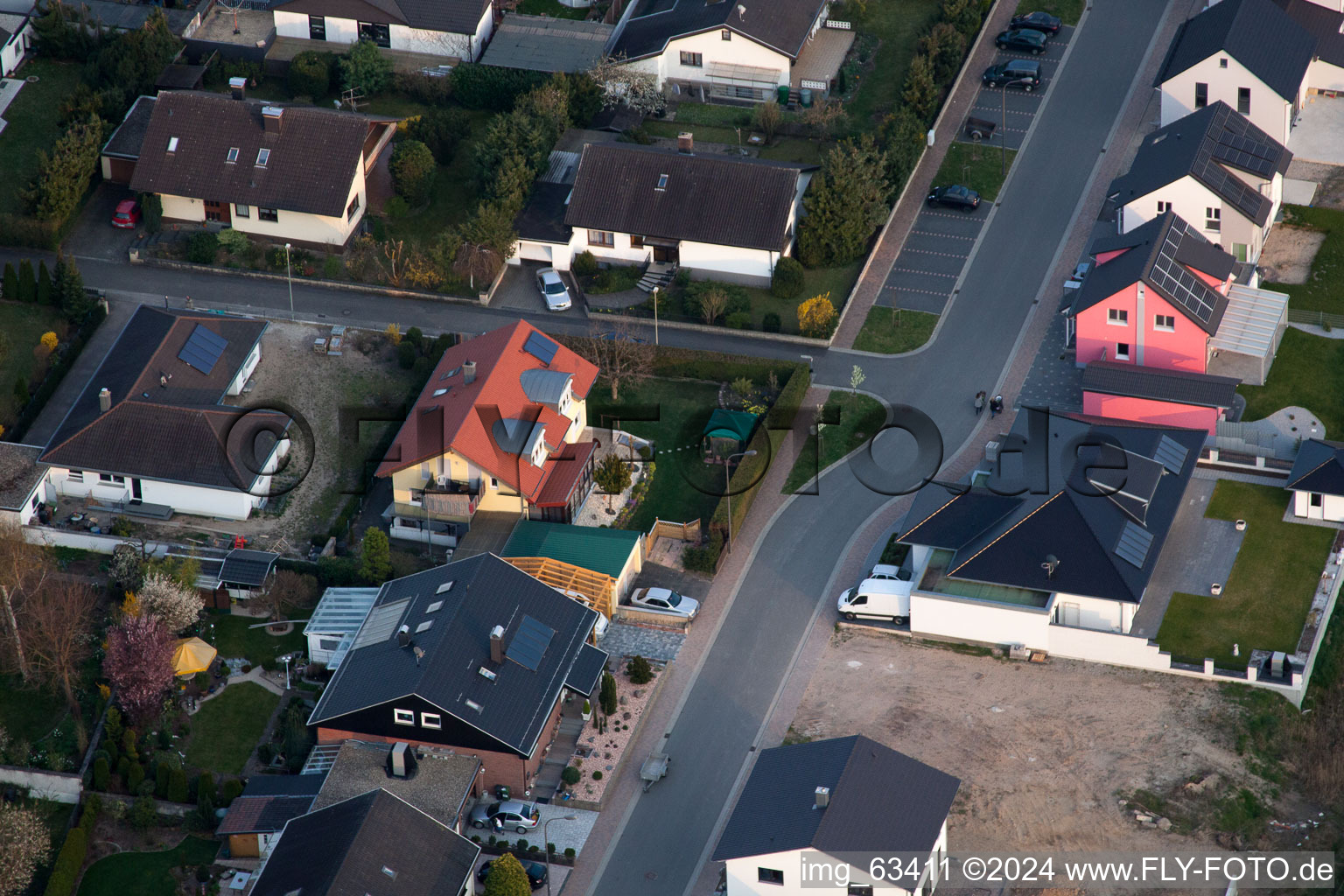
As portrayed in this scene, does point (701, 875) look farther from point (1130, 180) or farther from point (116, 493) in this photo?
point (1130, 180)

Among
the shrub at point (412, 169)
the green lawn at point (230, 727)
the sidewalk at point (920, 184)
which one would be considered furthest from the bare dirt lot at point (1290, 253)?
the green lawn at point (230, 727)

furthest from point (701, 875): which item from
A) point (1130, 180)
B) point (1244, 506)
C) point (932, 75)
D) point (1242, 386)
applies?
point (932, 75)

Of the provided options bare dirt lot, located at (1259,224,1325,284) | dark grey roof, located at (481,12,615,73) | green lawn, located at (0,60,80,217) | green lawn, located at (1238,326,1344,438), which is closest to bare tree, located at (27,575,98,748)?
green lawn, located at (0,60,80,217)

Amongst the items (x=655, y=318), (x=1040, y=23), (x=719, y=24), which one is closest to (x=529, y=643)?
(x=655, y=318)

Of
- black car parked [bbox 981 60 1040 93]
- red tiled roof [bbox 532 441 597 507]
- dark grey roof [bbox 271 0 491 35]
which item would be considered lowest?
red tiled roof [bbox 532 441 597 507]

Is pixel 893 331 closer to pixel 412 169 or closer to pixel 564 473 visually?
pixel 564 473

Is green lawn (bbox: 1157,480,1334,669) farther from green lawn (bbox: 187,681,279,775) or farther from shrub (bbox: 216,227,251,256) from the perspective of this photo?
shrub (bbox: 216,227,251,256)

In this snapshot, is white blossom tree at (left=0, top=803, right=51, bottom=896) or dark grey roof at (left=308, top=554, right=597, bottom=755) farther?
dark grey roof at (left=308, top=554, right=597, bottom=755)
